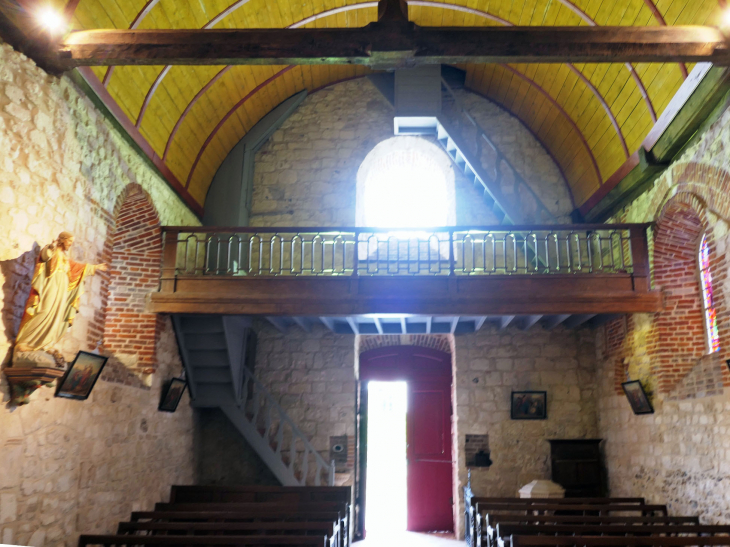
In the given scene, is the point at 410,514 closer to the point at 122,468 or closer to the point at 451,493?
the point at 451,493

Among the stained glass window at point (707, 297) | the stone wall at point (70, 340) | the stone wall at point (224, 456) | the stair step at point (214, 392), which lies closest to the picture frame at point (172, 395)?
the stone wall at point (70, 340)

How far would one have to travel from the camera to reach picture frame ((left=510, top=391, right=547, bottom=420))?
10680 mm

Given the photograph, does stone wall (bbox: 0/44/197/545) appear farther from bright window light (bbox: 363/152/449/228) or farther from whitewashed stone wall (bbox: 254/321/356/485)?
bright window light (bbox: 363/152/449/228)

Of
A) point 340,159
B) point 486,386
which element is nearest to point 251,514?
point 486,386

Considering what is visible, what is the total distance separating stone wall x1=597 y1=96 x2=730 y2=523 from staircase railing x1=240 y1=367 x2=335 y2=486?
465 centimetres

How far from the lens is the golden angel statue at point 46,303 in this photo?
549 centimetres

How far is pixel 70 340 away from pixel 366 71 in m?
7.72

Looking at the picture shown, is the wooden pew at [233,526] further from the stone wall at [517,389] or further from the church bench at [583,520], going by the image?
the stone wall at [517,389]

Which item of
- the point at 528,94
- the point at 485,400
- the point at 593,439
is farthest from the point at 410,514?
the point at 528,94

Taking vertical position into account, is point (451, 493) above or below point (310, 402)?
below

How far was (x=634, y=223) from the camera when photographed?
856 cm

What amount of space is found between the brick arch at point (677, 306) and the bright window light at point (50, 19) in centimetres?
728

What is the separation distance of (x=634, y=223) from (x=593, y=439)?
12.9 feet

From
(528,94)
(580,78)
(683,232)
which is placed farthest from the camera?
(528,94)
